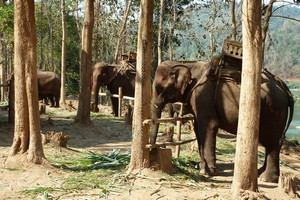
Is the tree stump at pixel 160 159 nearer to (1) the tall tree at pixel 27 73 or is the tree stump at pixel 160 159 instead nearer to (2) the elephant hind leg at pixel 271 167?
(1) the tall tree at pixel 27 73

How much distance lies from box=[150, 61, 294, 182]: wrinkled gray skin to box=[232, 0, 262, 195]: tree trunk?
2.20m

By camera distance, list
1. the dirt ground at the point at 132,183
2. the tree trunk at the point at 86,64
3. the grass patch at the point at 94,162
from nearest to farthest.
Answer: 1. the dirt ground at the point at 132,183
2. the grass patch at the point at 94,162
3. the tree trunk at the point at 86,64

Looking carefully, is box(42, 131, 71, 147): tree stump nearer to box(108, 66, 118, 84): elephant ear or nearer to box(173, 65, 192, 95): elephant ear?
box(173, 65, 192, 95): elephant ear

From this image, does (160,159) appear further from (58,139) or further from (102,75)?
(102,75)

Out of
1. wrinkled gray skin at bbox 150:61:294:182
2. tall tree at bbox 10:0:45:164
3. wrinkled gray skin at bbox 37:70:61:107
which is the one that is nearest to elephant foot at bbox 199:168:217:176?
wrinkled gray skin at bbox 150:61:294:182

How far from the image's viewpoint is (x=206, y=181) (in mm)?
6867

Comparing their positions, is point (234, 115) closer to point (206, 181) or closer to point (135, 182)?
point (206, 181)

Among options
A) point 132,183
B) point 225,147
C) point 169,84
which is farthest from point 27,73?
point 225,147

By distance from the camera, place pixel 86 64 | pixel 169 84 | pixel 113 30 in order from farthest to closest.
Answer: pixel 113 30 < pixel 86 64 < pixel 169 84

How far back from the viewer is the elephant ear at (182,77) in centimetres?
792

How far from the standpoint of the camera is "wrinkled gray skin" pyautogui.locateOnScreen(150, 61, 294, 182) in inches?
283

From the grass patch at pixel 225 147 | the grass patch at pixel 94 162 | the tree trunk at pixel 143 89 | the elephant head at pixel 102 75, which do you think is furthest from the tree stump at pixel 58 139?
the elephant head at pixel 102 75

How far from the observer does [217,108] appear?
7.56 meters

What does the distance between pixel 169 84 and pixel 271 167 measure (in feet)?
8.34
